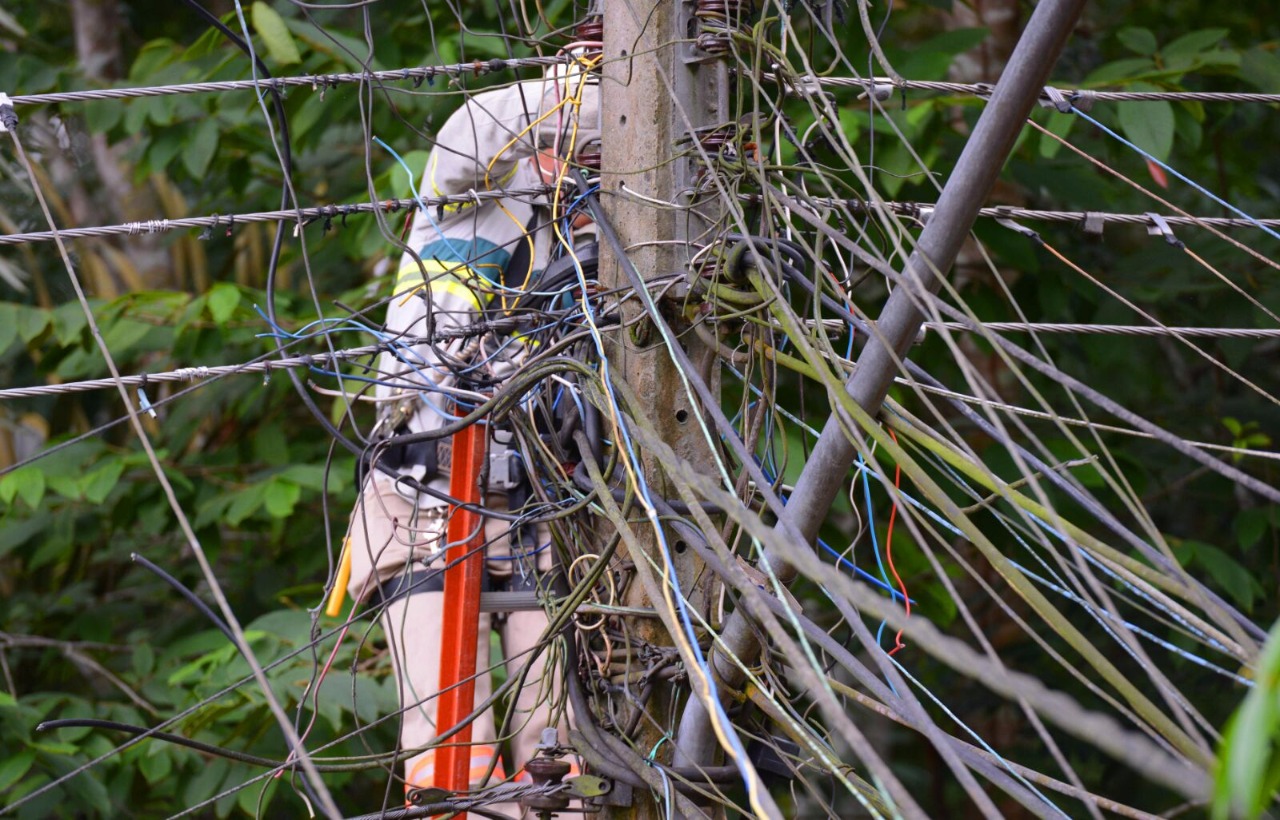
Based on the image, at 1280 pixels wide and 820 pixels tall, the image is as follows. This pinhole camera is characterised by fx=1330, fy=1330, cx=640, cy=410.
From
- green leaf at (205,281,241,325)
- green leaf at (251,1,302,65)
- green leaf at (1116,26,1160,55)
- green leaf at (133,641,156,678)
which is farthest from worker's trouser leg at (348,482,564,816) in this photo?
green leaf at (1116,26,1160,55)

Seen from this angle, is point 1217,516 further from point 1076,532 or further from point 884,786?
point 884,786

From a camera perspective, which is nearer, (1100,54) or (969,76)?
(969,76)

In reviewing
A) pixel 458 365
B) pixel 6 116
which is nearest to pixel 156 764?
pixel 458 365

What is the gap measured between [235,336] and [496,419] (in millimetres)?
2388

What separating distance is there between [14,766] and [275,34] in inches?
89.3

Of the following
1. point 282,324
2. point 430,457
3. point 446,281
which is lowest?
point 282,324

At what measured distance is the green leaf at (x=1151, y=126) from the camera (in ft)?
11.3

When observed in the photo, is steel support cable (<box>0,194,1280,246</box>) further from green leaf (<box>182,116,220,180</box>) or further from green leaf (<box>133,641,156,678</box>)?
green leaf (<box>133,641,156,678</box>)

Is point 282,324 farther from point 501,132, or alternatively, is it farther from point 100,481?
point 501,132

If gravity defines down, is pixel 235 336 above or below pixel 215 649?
above

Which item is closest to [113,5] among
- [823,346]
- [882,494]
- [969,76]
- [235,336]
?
[235,336]

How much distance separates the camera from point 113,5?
253 inches

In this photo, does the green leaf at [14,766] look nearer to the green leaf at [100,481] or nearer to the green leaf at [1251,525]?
the green leaf at [100,481]

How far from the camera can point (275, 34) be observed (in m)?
3.71
